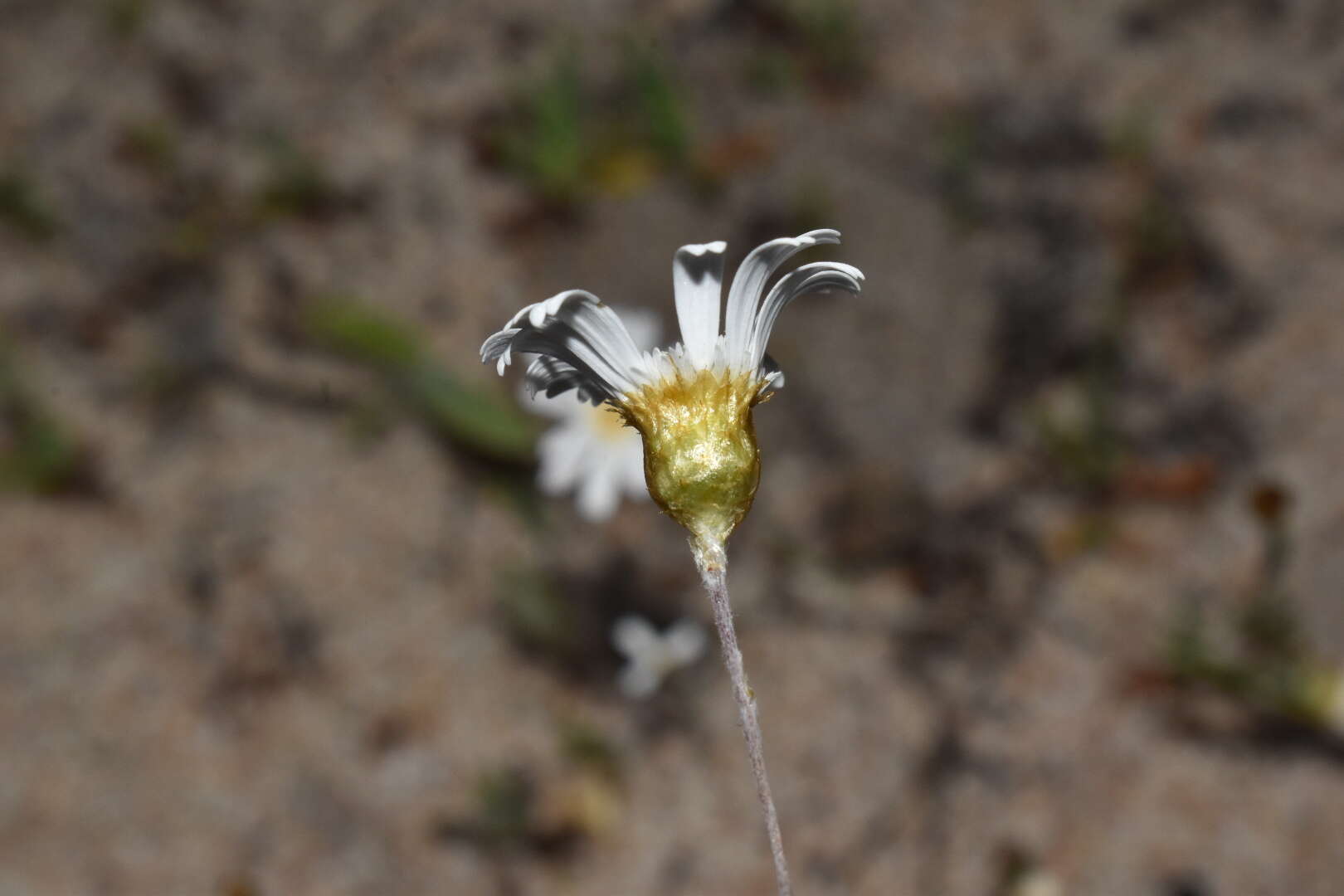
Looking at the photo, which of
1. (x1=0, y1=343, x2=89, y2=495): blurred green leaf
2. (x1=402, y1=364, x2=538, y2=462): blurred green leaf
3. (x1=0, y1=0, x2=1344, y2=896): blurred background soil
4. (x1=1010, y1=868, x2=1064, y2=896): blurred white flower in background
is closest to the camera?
(x1=1010, y1=868, x2=1064, y2=896): blurred white flower in background

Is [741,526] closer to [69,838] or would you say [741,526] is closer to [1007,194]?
[1007,194]

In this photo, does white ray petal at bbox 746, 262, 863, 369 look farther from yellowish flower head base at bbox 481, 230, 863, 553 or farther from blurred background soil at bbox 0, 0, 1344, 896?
blurred background soil at bbox 0, 0, 1344, 896

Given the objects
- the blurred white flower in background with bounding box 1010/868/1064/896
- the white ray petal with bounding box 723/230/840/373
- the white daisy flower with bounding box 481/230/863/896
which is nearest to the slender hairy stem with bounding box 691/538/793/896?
the white daisy flower with bounding box 481/230/863/896

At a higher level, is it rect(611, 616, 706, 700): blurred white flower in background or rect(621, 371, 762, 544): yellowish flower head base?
rect(611, 616, 706, 700): blurred white flower in background

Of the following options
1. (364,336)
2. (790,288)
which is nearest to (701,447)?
(790,288)

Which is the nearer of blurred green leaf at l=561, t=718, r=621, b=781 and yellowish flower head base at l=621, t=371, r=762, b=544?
yellowish flower head base at l=621, t=371, r=762, b=544

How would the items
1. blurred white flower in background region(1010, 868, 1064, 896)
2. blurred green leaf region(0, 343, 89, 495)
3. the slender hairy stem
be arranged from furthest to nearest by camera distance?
blurred green leaf region(0, 343, 89, 495)
blurred white flower in background region(1010, 868, 1064, 896)
the slender hairy stem

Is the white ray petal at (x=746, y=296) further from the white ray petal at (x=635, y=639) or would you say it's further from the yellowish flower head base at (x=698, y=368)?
the white ray petal at (x=635, y=639)

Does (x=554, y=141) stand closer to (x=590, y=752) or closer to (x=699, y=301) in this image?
(x=590, y=752)
